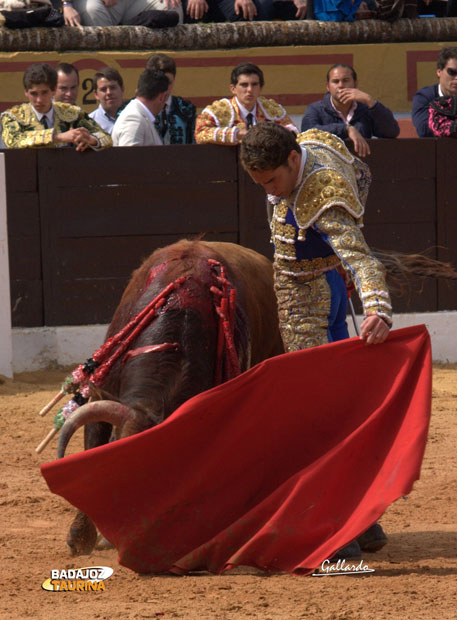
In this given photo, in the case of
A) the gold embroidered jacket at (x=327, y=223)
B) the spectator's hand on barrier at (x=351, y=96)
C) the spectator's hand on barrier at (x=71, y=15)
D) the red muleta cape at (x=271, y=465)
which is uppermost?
the spectator's hand on barrier at (x=71, y=15)

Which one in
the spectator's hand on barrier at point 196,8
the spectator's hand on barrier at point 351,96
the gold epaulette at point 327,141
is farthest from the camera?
the spectator's hand on barrier at point 196,8

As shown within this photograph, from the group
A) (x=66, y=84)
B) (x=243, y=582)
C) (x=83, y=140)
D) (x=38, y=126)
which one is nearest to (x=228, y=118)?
(x=83, y=140)

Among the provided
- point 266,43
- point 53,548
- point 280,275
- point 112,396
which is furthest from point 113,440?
point 266,43

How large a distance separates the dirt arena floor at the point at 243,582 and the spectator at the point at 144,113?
110 inches

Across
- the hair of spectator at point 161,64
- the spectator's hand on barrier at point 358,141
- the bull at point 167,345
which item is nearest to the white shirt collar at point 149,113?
the hair of spectator at point 161,64

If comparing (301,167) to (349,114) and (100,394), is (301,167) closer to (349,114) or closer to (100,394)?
(100,394)

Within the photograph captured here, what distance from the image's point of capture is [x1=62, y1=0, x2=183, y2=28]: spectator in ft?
26.2

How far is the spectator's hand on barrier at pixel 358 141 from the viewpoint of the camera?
6711mm

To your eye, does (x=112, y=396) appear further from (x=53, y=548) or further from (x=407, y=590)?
(x=407, y=590)

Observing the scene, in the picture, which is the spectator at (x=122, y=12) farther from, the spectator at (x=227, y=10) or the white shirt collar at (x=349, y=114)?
the white shirt collar at (x=349, y=114)

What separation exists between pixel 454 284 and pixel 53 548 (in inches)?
163

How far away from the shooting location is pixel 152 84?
21.3ft

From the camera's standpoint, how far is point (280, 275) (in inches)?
149

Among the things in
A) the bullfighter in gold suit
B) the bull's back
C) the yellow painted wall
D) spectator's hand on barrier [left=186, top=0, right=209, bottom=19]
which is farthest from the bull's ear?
spectator's hand on barrier [left=186, top=0, right=209, bottom=19]
